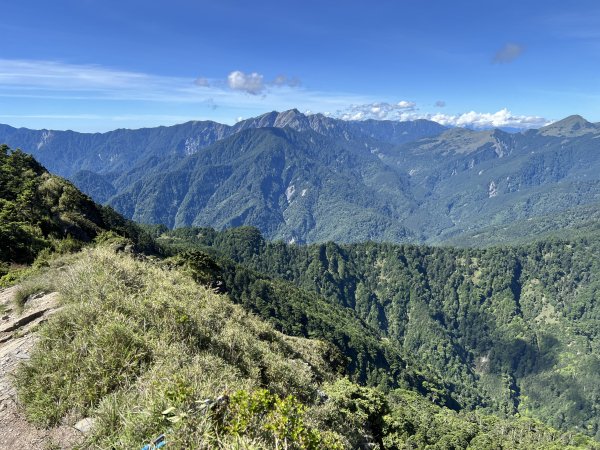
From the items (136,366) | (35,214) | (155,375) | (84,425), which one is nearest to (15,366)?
(84,425)

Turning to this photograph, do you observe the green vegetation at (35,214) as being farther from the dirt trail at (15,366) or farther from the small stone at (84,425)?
the small stone at (84,425)

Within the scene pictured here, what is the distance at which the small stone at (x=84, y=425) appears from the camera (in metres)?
8.77

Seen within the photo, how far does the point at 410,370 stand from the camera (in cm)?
18138

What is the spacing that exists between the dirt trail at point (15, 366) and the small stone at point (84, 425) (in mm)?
113

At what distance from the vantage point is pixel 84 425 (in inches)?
352

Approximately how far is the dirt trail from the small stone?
0.11 meters

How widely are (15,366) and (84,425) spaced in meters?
4.53

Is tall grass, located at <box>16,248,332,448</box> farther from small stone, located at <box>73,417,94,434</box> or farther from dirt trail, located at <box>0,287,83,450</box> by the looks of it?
dirt trail, located at <box>0,287,83,450</box>

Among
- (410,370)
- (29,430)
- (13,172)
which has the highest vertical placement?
(13,172)

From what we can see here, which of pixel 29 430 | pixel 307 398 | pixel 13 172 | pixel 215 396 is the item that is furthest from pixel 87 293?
pixel 13 172

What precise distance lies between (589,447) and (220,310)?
6278 inches

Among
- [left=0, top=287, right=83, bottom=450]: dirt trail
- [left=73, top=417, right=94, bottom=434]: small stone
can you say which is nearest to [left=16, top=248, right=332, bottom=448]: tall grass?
[left=73, top=417, right=94, bottom=434]: small stone

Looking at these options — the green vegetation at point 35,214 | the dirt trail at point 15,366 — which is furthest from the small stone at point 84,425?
the green vegetation at point 35,214

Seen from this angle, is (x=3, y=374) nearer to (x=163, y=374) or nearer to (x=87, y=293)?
(x=87, y=293)
